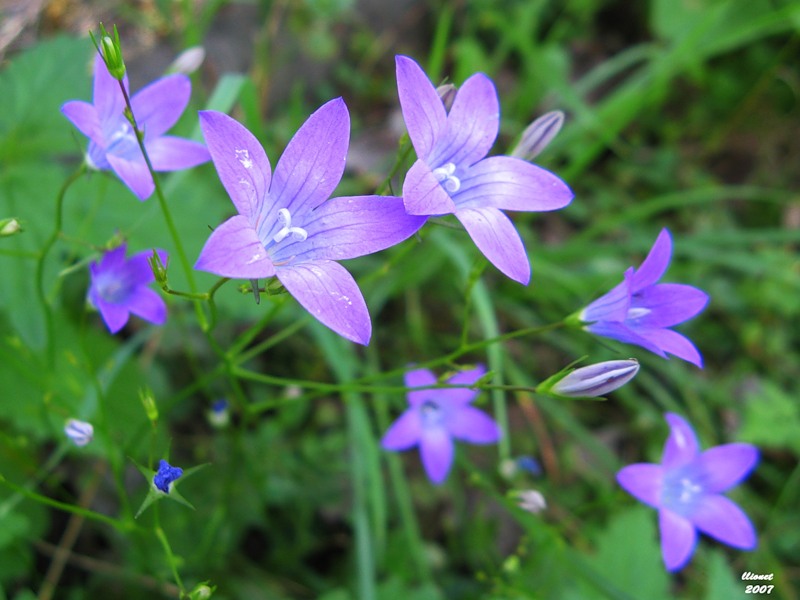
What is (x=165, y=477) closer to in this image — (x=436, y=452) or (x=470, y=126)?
(x=470, y=126)

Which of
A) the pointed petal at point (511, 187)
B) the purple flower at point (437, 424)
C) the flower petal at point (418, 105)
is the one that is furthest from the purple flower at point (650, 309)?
the purple flower at point (437, 424)

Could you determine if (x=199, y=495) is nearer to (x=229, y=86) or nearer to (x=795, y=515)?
(x=229, y=86)

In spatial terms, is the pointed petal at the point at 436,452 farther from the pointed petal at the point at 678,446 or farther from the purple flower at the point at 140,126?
the purple flower at the point at 140,126

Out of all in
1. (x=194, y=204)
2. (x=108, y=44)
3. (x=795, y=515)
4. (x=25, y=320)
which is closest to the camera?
(x=108, y=44)

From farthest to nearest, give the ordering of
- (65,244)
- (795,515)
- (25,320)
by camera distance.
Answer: (795,515) < (65,244) < (25,320)

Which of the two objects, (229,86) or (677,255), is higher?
(229,86)

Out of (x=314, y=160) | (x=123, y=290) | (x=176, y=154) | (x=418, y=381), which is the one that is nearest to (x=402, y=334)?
(x=418, y=381)

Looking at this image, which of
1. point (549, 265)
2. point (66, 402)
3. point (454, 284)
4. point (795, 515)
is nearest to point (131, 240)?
point (66, 402)

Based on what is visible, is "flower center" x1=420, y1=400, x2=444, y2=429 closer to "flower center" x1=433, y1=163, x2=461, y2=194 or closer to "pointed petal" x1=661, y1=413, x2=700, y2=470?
"pointed petal" x1=661, y1=413, x2=700, y2=470
